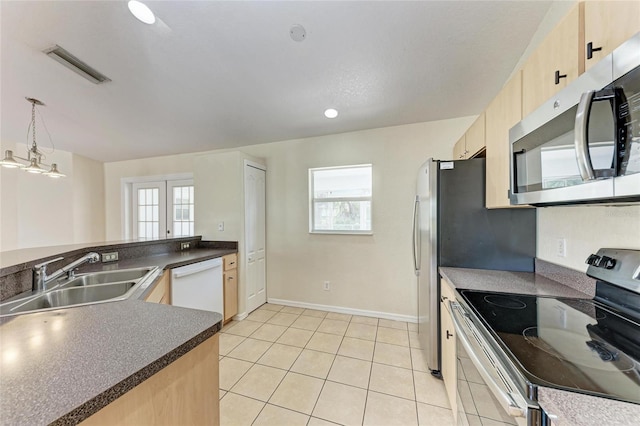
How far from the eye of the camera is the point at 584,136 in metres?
0.73

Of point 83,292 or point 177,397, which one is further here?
point 83,292

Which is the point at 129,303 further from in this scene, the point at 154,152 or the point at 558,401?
the point at 154,152

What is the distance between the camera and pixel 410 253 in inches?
119

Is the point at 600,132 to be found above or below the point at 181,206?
above

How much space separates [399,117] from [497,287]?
2.12 meters

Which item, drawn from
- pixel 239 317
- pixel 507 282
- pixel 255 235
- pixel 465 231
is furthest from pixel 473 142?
pixel 239 317

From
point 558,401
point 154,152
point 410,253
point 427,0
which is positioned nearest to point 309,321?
point 410,253

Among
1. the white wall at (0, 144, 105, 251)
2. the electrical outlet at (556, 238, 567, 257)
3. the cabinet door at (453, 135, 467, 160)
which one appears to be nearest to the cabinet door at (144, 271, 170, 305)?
the electrical outlet at (556, 238, 567, 257)

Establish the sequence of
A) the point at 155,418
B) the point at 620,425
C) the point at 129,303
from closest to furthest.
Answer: the point at 620,425 < the point at 155,418 < the point at 129,303

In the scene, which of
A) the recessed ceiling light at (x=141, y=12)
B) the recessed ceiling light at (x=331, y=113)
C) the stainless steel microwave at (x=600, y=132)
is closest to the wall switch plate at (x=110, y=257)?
the recessed ceiling light at (x=141, y=12)

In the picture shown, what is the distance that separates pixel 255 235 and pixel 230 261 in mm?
546

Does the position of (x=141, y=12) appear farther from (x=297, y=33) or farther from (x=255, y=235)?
(x=255, y=235)

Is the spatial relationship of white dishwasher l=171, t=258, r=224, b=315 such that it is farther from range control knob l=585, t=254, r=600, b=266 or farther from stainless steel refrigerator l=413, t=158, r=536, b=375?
range control knob l=585, t=254, r=600, b=266

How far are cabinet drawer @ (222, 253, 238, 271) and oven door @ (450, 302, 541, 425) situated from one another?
2470mm
